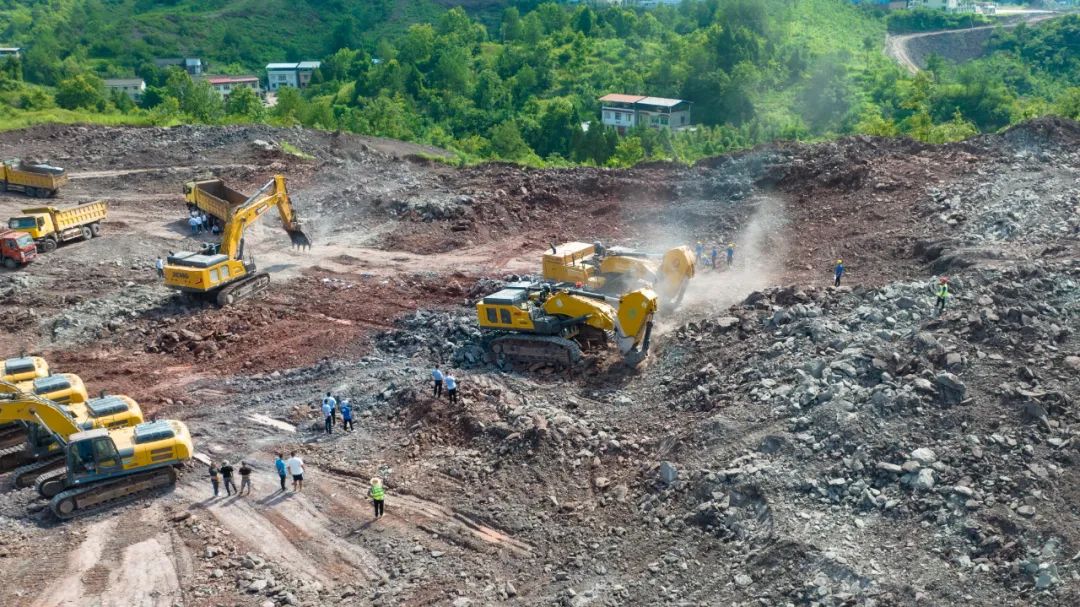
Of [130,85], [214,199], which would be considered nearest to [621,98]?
[214,199]

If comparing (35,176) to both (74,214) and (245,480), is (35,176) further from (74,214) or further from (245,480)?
(245,480)

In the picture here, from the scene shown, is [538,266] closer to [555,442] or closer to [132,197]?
[555,442]

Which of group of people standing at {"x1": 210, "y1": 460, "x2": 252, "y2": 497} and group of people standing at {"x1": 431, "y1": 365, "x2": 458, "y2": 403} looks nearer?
group of people standing at {"x1": 210, "y1": 460, "x2": 252, "y2": 497}

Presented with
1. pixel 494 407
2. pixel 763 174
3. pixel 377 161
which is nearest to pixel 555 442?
pixel 494 407

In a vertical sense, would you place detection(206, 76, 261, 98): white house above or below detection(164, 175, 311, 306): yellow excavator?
above

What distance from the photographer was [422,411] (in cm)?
2220

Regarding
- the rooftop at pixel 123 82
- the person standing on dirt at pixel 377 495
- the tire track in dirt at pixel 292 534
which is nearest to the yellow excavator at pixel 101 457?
the tire track in dirt at pixel 292 534

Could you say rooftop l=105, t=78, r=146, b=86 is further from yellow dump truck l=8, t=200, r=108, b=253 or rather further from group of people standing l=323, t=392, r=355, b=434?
group of people standing l=323, t=392, r=355, b=434

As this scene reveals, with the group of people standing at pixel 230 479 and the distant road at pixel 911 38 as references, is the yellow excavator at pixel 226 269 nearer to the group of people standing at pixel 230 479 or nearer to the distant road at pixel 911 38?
the group of people standing at pixel 230 479

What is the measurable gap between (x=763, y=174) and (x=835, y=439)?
63.1ft

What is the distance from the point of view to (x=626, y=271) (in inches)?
1052

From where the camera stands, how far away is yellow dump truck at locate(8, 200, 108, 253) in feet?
110

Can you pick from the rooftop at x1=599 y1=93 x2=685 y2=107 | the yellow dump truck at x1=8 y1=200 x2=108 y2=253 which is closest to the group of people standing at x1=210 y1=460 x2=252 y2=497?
the yellow dump truck at x1=8 y1=200 x2=108 y2=253

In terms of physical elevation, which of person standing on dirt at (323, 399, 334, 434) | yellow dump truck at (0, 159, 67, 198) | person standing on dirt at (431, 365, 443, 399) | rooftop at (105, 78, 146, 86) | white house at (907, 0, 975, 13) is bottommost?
person standing on dirt at (323, 399, 334, 434)
